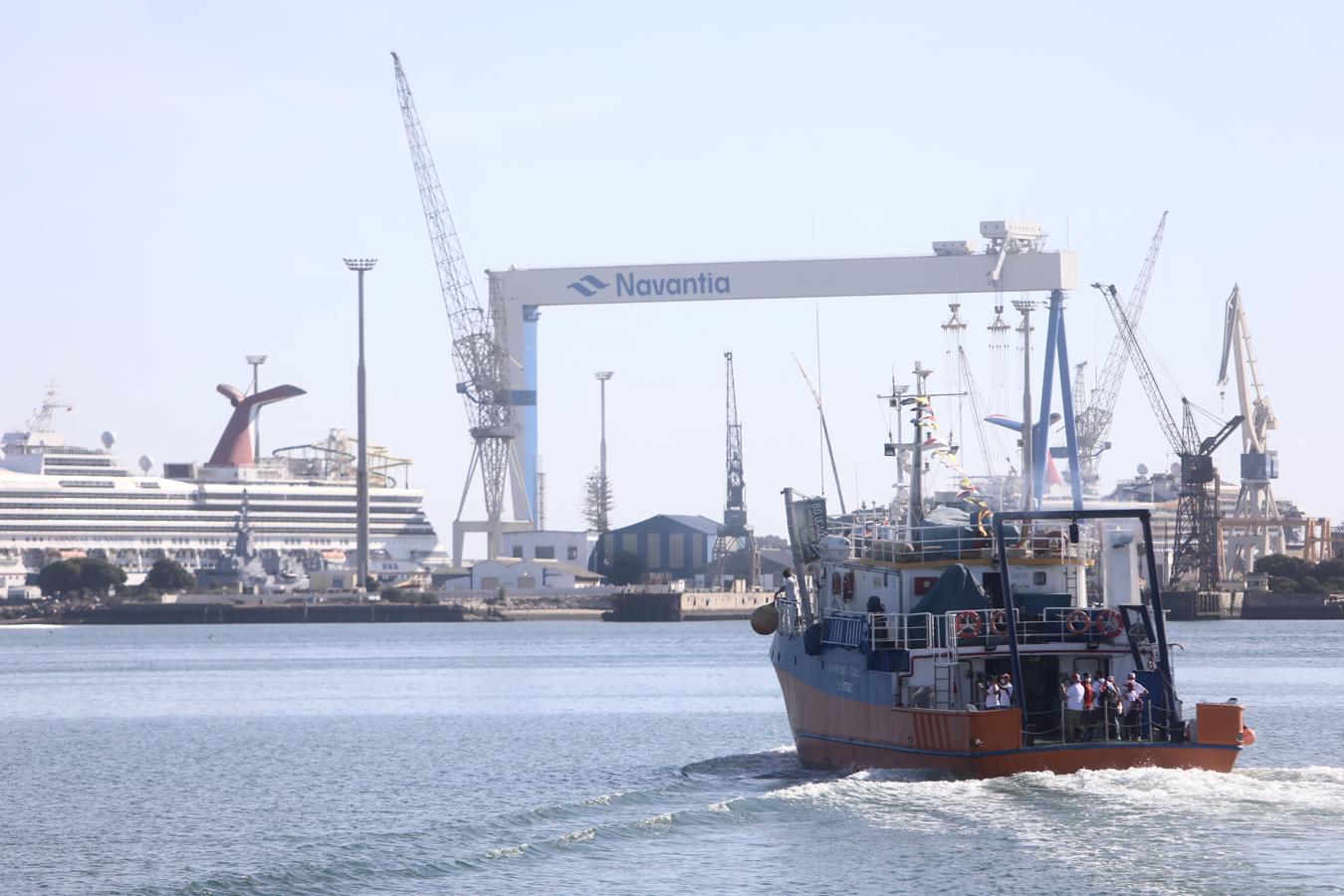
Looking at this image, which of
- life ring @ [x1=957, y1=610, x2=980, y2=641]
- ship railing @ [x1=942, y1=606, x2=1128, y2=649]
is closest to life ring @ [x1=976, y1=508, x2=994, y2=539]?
ship railing @ [x1=942, y1=606, x2=1128, y2=649]

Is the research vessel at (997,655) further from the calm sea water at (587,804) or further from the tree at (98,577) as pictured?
the tree at (98,577)

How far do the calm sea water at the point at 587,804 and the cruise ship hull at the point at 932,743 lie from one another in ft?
0.93

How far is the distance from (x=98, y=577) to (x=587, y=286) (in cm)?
5543

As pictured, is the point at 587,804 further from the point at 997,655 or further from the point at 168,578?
the point at 168,578

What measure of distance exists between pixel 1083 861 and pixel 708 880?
5239 mm

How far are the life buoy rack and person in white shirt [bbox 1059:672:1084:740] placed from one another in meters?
1.12

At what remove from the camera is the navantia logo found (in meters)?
147

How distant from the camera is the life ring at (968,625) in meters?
32.7

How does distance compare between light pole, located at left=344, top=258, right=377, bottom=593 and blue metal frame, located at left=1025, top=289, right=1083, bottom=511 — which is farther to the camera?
light pole, located at left=344, top=258, right=377, bottom=593

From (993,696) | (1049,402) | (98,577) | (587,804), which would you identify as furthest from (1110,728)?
(98,577)

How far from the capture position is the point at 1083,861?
26875 millimetres

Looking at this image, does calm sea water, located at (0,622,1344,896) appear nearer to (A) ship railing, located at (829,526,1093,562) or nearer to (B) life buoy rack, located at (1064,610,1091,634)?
(B) life buoy rack, located at (1064,610,1091,634)

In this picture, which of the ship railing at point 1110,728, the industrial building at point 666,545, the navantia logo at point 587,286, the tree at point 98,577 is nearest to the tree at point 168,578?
the tree at point 98,577

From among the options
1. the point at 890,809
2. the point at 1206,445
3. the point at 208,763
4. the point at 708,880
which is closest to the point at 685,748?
the point at 208,763
